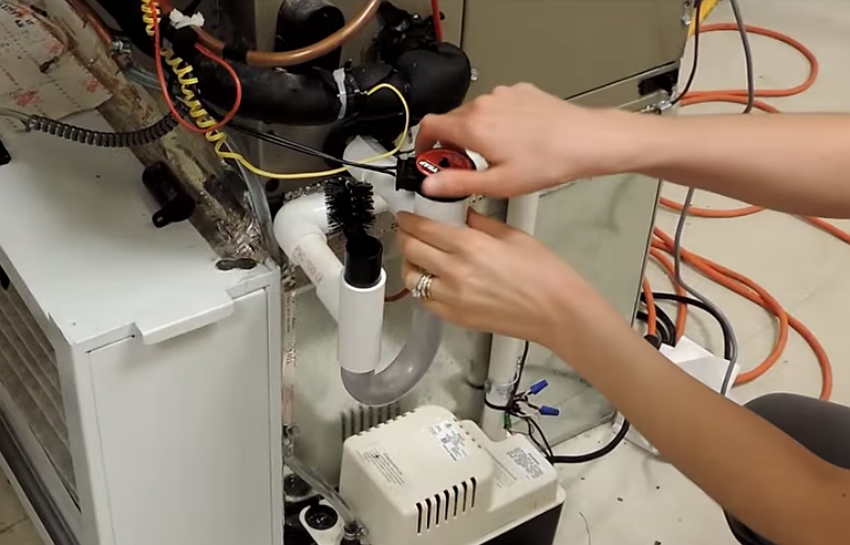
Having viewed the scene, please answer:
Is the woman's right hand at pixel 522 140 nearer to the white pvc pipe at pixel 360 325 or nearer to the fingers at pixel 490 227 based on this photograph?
the fingers at pixel 490 227

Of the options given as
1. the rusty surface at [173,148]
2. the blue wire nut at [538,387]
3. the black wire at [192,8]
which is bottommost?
the blue wire nut at [538,387]

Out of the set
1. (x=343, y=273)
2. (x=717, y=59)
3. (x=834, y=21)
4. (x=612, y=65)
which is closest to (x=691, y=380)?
(x=343, y=273)

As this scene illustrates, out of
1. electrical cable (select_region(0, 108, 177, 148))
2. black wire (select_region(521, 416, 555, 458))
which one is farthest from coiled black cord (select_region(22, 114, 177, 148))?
black wire (select_region(521, 416, 555, 458))

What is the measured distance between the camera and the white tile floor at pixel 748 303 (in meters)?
1.66

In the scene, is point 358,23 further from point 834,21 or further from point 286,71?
point 834,21

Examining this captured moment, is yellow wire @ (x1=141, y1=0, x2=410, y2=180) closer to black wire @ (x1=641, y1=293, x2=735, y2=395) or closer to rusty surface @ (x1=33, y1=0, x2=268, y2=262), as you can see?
rusty surface @ (x1=33, y1=0, x2=268, y2=262)

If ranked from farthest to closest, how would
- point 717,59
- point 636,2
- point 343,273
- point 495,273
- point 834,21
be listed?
point 834,21
point 717,59
point 636,2
point 343,273
point 495,273

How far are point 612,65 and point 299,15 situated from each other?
49 cm

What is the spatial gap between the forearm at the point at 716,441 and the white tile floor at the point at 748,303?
770mm

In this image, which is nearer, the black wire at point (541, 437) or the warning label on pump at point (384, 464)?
the warning label on pump at point (384, 464)

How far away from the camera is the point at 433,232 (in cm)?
90

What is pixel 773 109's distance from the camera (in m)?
2.51

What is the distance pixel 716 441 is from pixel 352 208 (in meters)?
0.38

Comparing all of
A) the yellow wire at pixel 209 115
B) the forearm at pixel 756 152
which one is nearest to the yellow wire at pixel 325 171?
the yellow wire at pixel 209 115
